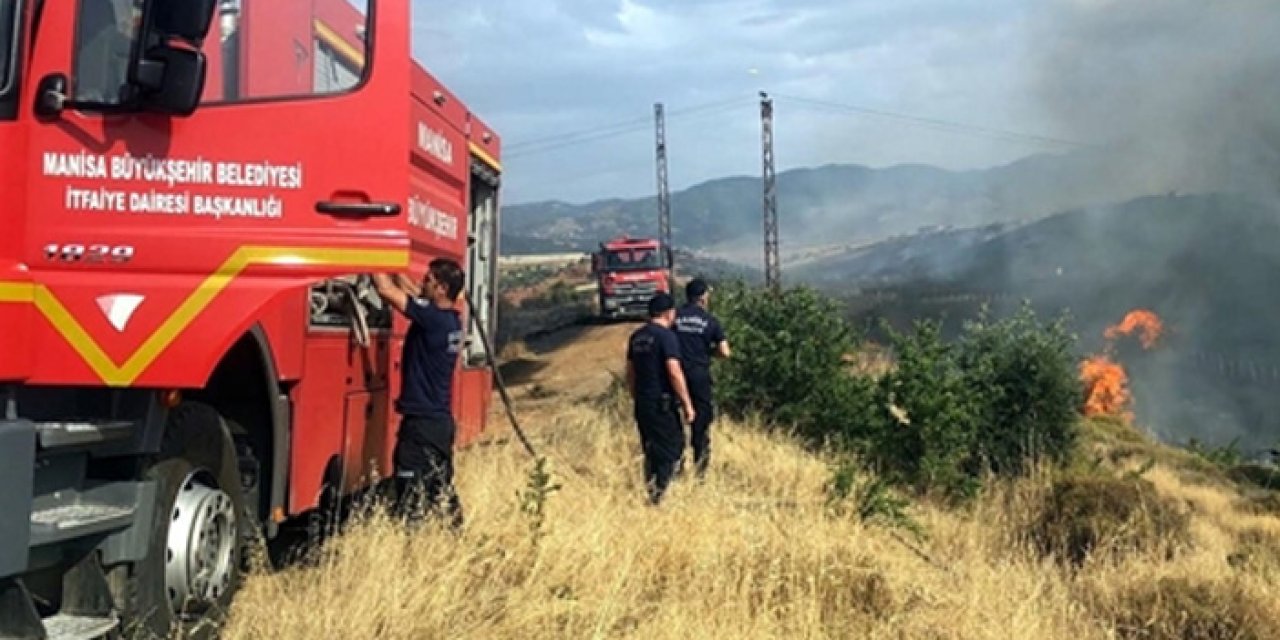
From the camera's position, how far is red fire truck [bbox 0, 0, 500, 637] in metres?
4.09

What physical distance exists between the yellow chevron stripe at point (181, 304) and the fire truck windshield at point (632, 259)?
3507cm

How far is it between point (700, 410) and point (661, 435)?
1.08 m

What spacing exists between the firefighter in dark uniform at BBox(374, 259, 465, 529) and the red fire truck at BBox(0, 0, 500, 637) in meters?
1.48

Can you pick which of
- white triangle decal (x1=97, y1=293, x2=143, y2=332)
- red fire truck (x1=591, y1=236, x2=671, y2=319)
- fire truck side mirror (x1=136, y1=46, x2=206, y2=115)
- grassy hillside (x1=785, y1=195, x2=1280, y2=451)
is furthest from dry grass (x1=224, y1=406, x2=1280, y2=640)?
grassy hillside (x1=785, y1=195, x2=1280, y2=451)

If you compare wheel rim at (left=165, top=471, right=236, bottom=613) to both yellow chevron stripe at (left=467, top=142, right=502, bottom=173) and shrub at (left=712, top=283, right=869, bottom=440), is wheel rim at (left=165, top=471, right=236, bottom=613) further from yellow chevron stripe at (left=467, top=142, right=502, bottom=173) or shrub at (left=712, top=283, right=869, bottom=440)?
shrub at (left=712, top=283, right=869, bottom=440)

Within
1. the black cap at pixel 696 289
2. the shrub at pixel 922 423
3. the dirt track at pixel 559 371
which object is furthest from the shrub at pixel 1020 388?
the black cap at pixel 696 289

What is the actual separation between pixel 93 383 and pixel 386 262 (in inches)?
41.6

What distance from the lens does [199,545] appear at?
15.9 ft

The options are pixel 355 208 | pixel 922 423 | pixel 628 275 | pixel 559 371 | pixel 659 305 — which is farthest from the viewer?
pixel 628 275

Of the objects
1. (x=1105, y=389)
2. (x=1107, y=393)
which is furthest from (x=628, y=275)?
(x=1107, y=393)

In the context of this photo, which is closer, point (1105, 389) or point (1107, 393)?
point (1105, 389)

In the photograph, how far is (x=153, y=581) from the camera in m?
4.50

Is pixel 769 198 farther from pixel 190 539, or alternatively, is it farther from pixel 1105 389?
pixel 190 539

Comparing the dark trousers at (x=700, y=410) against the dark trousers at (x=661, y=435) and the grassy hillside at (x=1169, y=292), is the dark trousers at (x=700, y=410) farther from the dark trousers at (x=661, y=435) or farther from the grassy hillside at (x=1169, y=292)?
the grassy hillside at (x=1169, y=292)
